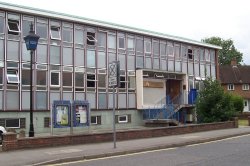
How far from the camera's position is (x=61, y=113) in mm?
22875

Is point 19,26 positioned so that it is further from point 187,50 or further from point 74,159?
point 187,50

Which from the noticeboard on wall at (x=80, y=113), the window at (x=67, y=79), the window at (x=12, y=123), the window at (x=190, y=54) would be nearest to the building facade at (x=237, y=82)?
the window at (x=190, y=54)

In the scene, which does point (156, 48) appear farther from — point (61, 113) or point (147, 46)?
point (61, 113)

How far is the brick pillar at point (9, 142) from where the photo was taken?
16266 mm

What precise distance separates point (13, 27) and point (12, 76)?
324 centimetres

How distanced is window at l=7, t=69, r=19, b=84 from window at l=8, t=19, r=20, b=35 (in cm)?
249

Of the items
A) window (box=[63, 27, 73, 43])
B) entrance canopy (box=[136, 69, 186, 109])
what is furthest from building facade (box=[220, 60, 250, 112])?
window (box=[63, 27, 73, 43])

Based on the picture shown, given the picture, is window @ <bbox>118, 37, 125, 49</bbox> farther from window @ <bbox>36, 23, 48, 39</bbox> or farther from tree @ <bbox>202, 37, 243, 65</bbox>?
tree @ <bbox>202, 37, 243, 65</bbox>

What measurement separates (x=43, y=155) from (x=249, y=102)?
61584 mm

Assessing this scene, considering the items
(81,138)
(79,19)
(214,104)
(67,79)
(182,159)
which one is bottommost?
(182,159)

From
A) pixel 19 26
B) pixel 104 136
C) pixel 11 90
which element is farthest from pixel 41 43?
pixel 104 136

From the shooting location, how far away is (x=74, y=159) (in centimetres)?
1460

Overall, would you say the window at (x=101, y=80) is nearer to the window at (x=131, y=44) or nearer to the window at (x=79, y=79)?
the window at (x=79, y=79)

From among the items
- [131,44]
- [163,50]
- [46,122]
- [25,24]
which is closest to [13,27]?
[25,24]
